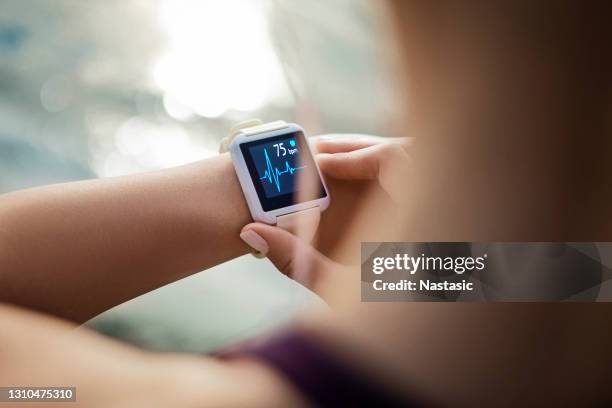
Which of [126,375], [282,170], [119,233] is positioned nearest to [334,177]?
[282,170]

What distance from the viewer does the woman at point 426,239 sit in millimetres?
671

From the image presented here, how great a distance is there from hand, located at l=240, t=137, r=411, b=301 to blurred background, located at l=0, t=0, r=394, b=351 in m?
0.36

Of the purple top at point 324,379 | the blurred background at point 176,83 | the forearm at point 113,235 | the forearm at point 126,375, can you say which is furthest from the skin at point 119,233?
the blurred background at point 176,83

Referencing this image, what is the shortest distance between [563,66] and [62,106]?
1192 mm

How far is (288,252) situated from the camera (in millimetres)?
909

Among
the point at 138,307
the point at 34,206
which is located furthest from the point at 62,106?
the point at 34,206

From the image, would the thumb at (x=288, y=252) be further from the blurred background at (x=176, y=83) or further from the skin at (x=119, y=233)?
the blurred background at (x=176, y=83)

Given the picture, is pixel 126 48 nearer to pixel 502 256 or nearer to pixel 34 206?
pixel 34 206

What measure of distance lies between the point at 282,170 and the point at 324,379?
35 centimetres

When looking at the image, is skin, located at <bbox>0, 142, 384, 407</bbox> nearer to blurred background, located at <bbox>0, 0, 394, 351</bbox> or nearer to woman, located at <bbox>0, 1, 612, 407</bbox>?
woman, located at <bbox>0, 1, 612, 407</bbox>

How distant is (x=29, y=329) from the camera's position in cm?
73

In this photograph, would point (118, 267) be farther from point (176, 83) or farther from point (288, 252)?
point (176, 83)

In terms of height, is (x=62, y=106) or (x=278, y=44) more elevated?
(x=278, y=44)

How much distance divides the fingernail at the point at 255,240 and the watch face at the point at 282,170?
0.04 m
